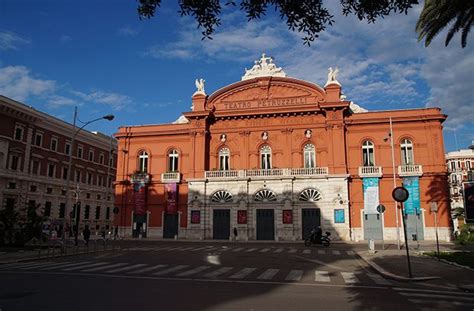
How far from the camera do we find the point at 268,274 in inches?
559

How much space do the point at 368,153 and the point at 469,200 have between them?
2529 cm

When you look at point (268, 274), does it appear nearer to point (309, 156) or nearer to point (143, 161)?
point (309, 156)

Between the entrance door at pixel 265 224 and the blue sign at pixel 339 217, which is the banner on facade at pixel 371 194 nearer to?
the blue sign at pixel 339 217

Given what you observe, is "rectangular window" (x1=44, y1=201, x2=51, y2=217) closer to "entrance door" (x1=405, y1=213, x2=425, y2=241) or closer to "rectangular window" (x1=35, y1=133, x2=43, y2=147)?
"rectangular window" (x1=35, y1=133, x2=43, y2=147)

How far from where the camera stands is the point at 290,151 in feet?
141

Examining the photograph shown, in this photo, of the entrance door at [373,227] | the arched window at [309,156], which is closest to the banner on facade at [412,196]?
the entrance door at [373,227]

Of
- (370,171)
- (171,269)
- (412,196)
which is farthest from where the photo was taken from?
(370,171)

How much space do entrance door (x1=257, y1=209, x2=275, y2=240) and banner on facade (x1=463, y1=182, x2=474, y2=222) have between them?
83.9 ft

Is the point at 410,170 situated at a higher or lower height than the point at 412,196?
higher

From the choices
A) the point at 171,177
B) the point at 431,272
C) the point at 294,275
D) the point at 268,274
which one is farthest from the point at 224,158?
the point at 431,272

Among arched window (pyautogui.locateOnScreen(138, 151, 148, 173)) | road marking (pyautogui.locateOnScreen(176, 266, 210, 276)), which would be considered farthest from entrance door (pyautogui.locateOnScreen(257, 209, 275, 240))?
road marking (pyautogui.locateOnScreen(176, 266, 210, 276))

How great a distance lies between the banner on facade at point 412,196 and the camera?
126 ft

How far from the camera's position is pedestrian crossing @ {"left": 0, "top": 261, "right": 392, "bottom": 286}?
42.6ft

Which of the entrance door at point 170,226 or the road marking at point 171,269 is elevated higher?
the entrance door at point 170,226
